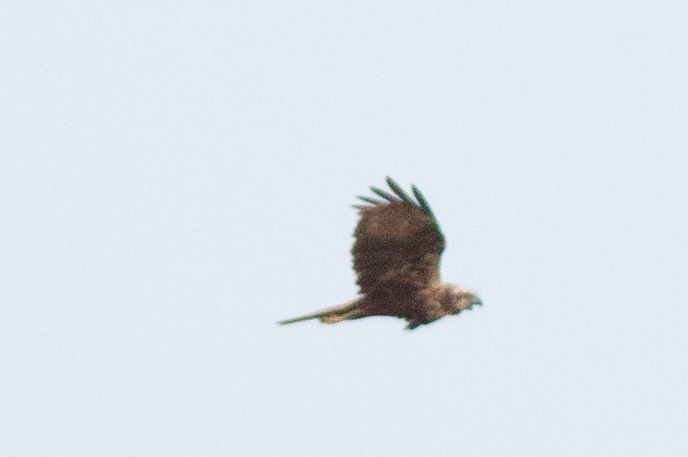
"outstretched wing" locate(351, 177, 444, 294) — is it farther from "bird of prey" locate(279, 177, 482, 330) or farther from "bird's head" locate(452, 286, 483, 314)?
"bird's head" locate(452, 286, 483, 314)

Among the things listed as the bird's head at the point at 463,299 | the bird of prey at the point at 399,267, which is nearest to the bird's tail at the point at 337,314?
the bird of prey at the point at 399,267

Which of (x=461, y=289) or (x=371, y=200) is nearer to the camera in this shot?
(x=371, y=200)

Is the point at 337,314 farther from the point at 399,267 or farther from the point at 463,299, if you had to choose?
the point at 463,299

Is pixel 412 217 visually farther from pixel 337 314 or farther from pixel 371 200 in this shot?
pixel 337 314

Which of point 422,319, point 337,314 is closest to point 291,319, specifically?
point 337,314

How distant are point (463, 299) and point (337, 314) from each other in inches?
47.4

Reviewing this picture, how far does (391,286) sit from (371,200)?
2.99ft

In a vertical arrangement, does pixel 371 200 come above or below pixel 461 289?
above

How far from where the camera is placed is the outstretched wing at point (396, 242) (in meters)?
11.6

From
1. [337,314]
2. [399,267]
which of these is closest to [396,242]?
[399,267]

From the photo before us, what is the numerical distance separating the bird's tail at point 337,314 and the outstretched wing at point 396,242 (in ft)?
0.71

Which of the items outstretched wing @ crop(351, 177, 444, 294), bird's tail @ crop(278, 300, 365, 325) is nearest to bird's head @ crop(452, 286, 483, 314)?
outstretched wing @ crop(351, 177, 444, 294)

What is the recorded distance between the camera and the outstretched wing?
1161 centimetres

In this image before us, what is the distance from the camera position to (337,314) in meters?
12.4
